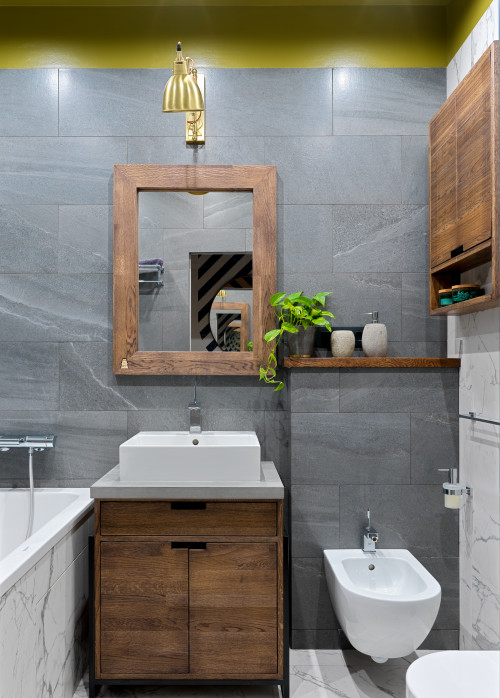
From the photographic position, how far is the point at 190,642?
2.02 m

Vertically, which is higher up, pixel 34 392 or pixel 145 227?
pixel 145 227

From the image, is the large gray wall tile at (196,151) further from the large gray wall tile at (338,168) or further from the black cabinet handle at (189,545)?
the black cabinet handle at (189,545)

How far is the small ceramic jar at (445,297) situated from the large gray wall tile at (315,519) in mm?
914

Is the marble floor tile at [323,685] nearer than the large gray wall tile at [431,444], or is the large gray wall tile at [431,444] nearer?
the marble floor tile at [323,685]

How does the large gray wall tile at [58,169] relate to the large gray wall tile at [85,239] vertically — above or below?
above

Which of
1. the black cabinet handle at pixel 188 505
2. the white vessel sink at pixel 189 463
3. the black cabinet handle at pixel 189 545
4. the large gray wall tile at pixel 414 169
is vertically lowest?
the black cabinet handle at pixel 189 545

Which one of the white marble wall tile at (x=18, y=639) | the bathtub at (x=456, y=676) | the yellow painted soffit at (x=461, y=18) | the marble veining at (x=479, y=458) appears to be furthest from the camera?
the yellow painted soffit at (x=461, y=18)

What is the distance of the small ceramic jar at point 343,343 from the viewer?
242 centimetres

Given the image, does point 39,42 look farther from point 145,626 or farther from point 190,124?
point 145,626

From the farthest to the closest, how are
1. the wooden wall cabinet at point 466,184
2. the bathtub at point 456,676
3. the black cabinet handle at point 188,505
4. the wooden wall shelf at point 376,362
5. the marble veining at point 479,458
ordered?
the wooden wall shelf at point 376,362 < the black cabinet handle at point 188,505 < the marble veining at point 479,458 < the wooden wall cabinet at point 466,184 < the bathtub at point 456,676

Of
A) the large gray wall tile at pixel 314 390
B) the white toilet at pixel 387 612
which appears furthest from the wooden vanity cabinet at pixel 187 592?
the large gray wall tile at pixel 314 390

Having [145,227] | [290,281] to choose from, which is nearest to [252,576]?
[290,281]

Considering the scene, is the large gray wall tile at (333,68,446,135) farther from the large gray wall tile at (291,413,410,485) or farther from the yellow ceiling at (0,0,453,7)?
the large gray wall tile at (291,413,410,485)

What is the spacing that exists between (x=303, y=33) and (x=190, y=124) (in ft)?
2.25
